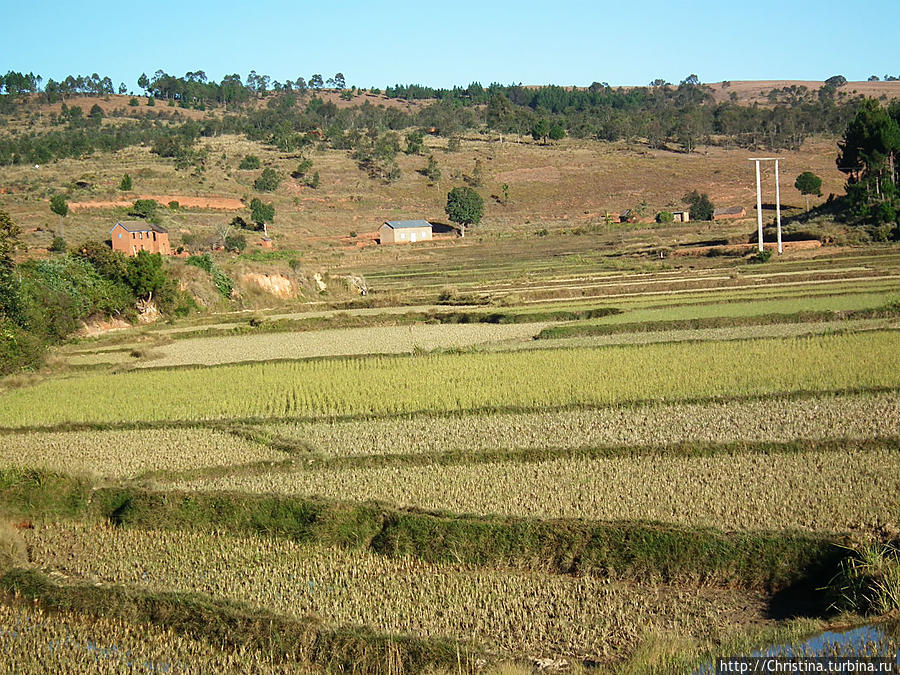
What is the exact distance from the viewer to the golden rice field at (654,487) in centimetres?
882

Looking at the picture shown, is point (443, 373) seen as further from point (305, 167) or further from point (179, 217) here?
point (305, 167)

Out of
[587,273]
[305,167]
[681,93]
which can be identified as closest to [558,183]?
[305,167]

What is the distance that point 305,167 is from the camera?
83438 millimetres

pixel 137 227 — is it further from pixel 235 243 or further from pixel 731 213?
pixel 731 213

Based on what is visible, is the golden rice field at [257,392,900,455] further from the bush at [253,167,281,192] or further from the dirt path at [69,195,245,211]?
the bush at [253,167,281,192]

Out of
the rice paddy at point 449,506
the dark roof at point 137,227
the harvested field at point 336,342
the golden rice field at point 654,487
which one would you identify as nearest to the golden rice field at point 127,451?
the rice paddy at point 449,506

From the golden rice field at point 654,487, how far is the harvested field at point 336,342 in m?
10.2

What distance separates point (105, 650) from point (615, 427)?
310 inches

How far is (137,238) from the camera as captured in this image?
1795 inches

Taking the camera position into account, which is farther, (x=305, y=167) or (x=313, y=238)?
(x=305, y=167)

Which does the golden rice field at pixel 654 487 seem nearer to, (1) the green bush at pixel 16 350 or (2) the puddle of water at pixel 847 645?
(2) the puddle of water at pixel 847 645

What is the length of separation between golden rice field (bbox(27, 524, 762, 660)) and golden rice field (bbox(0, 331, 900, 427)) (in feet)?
19.6

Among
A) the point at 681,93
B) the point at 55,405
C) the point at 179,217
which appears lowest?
the point at 55,405

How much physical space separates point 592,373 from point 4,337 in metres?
14.7
